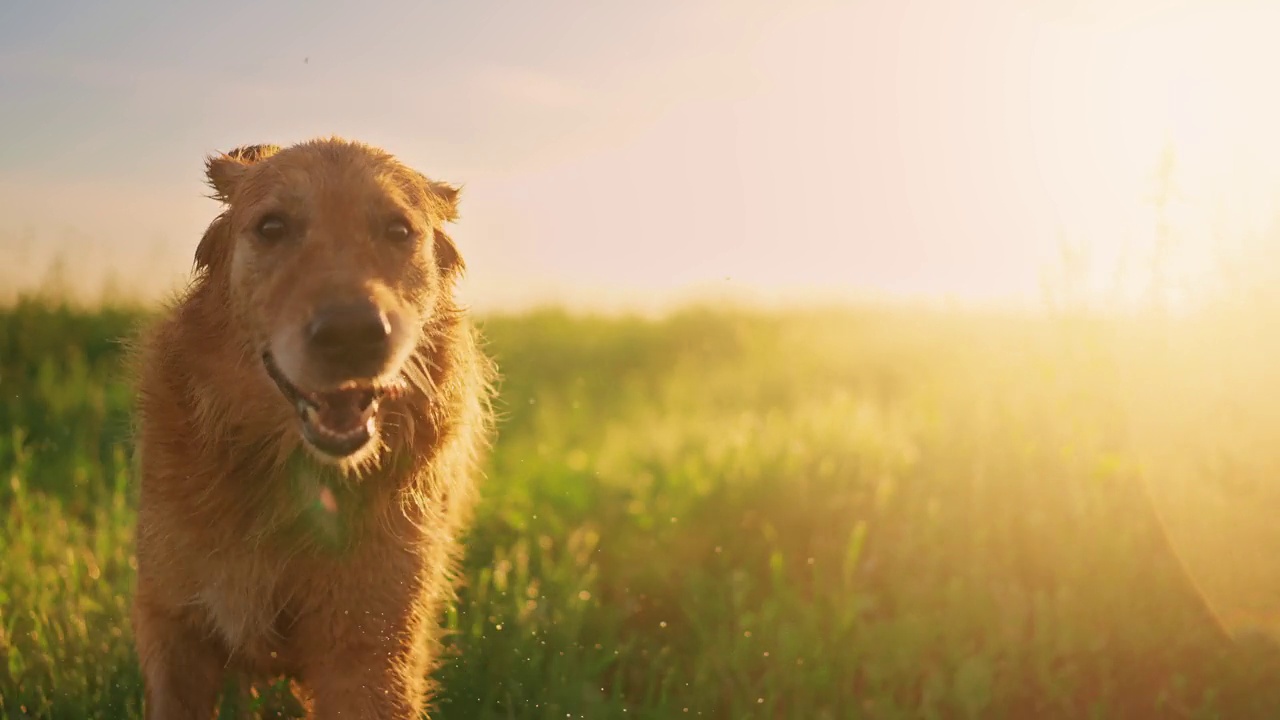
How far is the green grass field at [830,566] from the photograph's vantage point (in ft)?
13.7

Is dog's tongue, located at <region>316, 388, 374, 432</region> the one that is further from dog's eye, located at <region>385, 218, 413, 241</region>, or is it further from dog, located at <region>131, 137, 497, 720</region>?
dog's eye, located at <region>385, 218, 413, 241</region>

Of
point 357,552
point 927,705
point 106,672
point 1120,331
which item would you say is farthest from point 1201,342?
point 106,672

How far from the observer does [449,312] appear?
3.60 metres

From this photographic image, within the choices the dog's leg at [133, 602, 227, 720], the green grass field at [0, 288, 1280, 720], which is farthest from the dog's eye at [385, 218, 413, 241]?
the dog's leg at [133, 602, 227, 720]

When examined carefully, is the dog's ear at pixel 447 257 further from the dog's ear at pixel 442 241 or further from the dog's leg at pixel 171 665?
the dog's leg at pixel 171 665

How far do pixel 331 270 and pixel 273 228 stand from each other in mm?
371

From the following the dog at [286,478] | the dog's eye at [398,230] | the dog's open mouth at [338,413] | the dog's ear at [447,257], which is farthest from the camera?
the dog's ear at [447,257]

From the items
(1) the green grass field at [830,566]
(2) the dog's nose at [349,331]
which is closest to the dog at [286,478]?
(2) the dog's nose at [349,331]

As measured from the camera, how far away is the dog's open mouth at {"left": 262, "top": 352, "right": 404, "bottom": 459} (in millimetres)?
2977

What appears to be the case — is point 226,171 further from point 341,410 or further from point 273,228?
point 341,410

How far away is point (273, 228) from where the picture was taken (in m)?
3.30

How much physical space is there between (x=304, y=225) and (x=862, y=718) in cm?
279

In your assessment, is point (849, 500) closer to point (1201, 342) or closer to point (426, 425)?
point (1201, 342)

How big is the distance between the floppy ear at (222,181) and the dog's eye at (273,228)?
29cm
